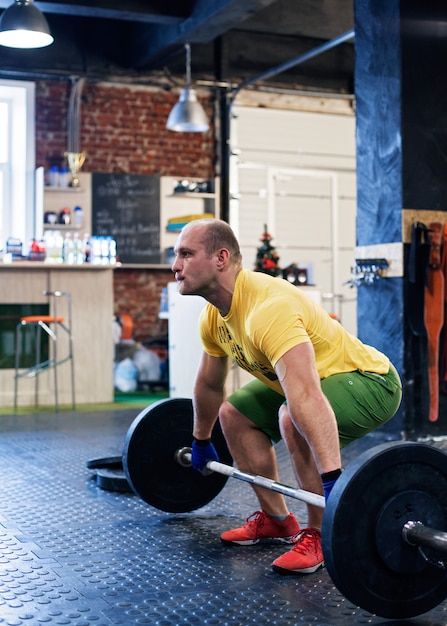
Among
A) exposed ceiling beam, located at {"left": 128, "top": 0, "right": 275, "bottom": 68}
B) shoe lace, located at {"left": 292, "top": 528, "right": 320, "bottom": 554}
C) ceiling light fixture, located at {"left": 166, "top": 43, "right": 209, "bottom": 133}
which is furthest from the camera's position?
ceiling light fixture, located at {"left": 166, "top": 43, "right": 209, "bottom": 133}

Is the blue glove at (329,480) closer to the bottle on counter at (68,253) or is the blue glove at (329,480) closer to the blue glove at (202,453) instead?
the blue glove at (202,453)

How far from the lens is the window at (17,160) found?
9.28 meters

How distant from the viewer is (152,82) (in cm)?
980

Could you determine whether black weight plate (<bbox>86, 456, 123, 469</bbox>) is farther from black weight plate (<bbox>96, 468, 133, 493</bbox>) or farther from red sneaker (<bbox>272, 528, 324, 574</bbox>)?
red sneaker (<bbox>272, 528, 324, 574</bbox>)

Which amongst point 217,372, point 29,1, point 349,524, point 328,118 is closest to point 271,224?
point 328,118

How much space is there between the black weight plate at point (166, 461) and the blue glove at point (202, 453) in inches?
7.3

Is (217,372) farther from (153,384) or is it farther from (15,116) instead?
(15,116)

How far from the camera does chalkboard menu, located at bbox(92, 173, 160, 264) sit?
945 cm

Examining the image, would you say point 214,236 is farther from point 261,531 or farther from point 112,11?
point 112,11

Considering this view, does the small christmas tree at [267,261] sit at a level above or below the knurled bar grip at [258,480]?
above

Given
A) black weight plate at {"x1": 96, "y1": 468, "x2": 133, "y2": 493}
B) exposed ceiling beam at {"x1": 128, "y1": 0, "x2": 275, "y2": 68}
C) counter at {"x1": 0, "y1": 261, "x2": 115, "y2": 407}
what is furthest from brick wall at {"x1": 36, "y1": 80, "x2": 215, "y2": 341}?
black weight plate at {"x1": 96, "y1": 468, "x2": 133, "y2": 493}

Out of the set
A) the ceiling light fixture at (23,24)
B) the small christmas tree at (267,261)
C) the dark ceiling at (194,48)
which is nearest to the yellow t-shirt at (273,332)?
the ceiling light fixture at (23,24)

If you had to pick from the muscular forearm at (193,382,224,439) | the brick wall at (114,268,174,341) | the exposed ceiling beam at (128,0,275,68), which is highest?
the exposed ceiling beam at (128,0,275,68)

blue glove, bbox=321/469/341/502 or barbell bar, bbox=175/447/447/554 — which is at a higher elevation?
blue glove, bbox=321/469/341/502
